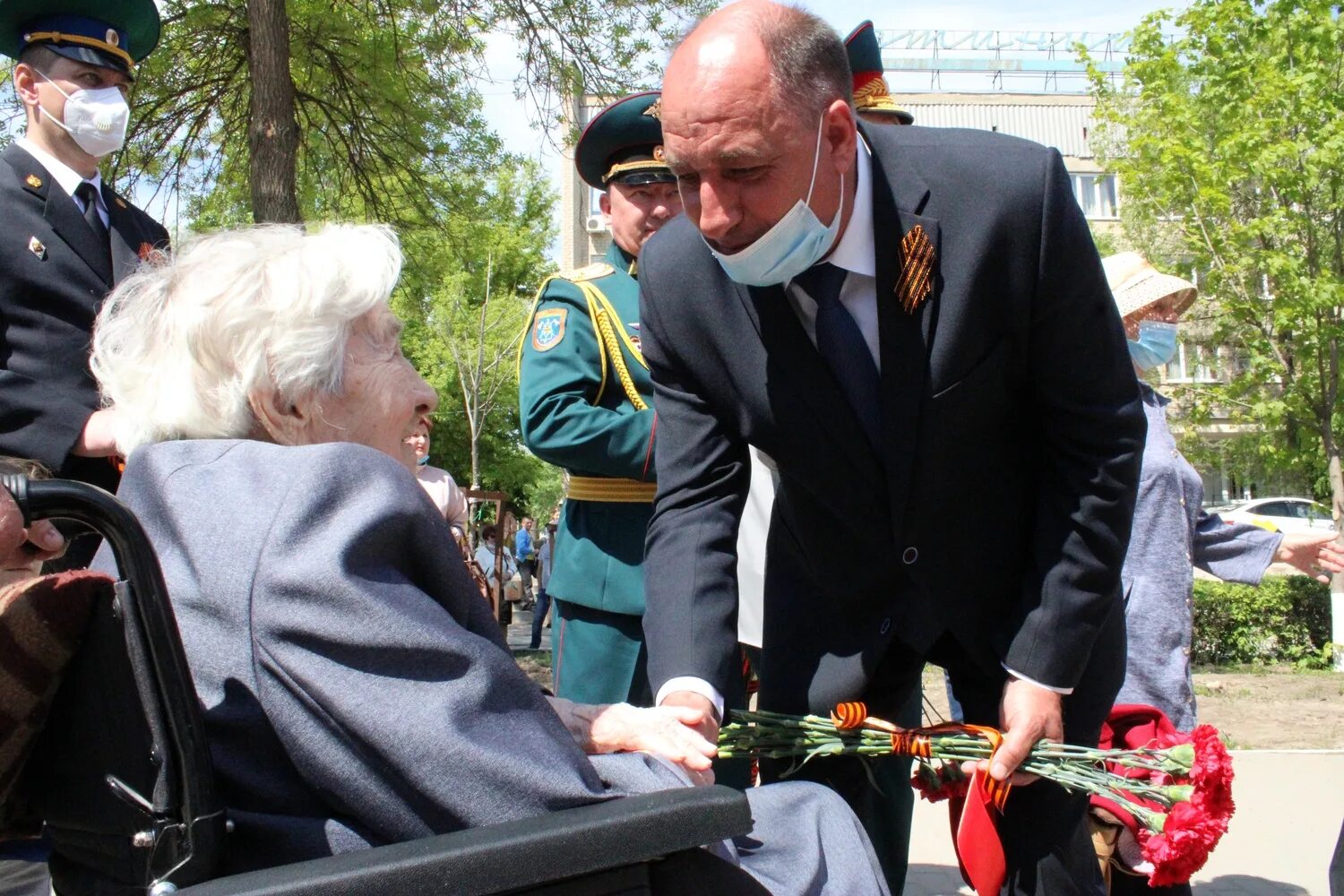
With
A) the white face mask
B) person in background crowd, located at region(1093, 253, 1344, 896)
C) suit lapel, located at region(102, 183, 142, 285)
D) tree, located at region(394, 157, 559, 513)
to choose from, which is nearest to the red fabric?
person in background crowd, located at region(1093, 253, 1344, 896)

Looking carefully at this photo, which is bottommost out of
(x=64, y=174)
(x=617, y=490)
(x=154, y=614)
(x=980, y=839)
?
(x=980, y=839)

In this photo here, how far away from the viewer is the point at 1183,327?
1961 centimetres

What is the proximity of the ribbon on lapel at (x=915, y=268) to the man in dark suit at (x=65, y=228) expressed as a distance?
1755 millimetres

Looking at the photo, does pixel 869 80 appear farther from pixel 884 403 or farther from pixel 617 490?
pixel 884 403

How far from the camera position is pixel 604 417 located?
3.51m

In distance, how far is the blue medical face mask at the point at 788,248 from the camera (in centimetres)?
219

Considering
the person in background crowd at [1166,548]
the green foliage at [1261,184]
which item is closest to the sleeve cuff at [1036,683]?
the person in background crowd at [1166,548]

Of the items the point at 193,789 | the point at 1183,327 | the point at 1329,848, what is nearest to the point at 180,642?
the point at 193,789

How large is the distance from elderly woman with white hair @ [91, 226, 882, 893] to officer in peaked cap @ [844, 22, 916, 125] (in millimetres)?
2296

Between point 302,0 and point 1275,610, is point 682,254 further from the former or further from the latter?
point 1275,610

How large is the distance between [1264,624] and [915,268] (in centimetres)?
1208

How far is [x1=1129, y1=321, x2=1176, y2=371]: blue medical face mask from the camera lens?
13.0 ft

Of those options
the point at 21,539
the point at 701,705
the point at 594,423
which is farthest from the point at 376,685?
the point at 594,423

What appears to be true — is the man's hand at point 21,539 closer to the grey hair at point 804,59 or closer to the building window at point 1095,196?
the grey hair at point 804,59
